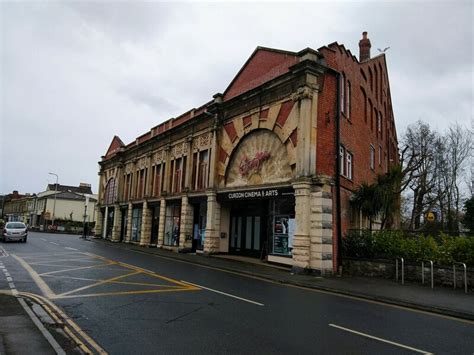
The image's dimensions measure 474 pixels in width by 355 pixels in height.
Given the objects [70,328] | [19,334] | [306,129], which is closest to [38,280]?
[70,328]

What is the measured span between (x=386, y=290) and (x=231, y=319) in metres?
6.91

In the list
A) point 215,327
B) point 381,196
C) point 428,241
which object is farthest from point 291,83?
point 215,327

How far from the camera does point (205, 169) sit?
25391 millimetres

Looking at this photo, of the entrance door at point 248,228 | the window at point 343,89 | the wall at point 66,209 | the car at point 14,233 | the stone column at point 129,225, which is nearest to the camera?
the window at point 343,89

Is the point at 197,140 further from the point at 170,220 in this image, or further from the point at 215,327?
the point at 215,327

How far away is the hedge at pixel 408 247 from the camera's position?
13639mm

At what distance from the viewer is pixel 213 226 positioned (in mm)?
22469

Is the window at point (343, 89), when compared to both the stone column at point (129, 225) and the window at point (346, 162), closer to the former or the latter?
the window at point (346, 162)

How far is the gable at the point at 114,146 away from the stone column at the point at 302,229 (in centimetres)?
2827

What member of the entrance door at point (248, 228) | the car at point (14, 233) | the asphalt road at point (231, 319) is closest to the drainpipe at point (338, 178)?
the entrance door at point (248, 228)

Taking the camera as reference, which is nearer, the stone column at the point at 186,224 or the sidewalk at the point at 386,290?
the sidewalk at the point at 386,290

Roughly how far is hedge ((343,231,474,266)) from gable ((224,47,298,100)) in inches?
357

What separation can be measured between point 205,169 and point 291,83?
9.60 meters

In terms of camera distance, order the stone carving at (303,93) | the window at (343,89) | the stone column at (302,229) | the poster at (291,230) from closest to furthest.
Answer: the stone column at (302,229), the stone carving at (303,93), the poster at (291,230), the window at (343,89)
